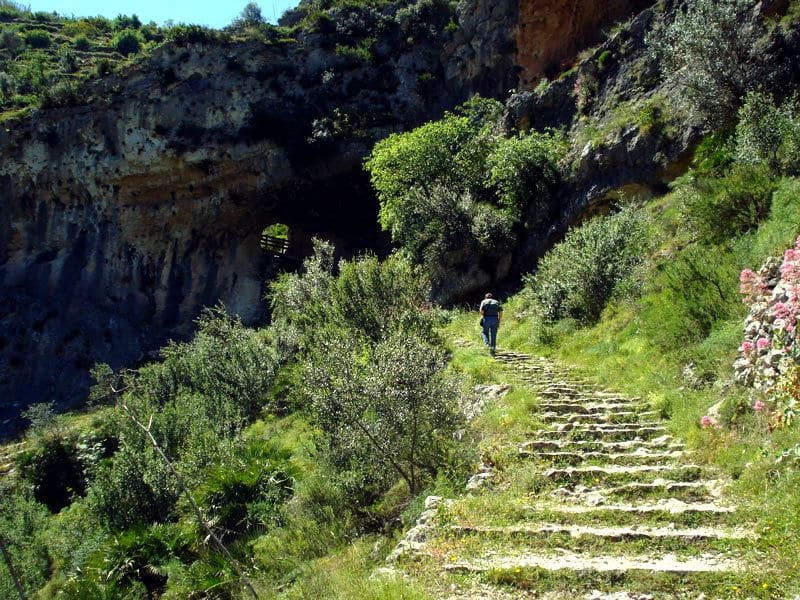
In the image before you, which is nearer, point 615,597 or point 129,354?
point 615,597

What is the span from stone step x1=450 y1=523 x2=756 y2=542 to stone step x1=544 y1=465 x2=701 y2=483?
3.45 ft

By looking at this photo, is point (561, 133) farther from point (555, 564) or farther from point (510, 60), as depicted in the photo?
point (555, 564)

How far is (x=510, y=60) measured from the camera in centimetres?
3031

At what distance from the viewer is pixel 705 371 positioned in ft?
28.2

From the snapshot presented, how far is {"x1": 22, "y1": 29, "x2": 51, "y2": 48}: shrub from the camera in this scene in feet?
158

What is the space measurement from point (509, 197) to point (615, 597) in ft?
60.3

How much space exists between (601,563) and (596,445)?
2.74m

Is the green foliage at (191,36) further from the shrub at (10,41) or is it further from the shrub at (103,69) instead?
the shrub at (10,41)

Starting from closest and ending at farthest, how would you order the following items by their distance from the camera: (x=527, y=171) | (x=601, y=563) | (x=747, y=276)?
(x=601, y=563) < (x=747, y=276) < (x=527, y=171)

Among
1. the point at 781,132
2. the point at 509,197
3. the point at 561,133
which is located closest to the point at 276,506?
the point at 781,132

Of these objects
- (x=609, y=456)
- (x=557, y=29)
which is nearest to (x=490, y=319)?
(x=609, y=456)

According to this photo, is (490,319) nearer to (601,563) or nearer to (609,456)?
(609,456)

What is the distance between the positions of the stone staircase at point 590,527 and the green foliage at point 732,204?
5.02 metres

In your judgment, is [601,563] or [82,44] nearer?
[601,563]
